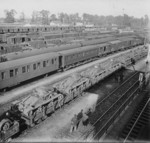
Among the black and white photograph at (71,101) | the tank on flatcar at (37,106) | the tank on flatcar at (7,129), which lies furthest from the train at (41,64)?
the tank on flatcar at (7,129)

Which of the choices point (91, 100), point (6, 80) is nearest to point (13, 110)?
point (6, 80)

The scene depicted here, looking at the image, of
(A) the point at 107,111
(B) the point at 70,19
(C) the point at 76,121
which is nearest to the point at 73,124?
(C) the point at 76,121

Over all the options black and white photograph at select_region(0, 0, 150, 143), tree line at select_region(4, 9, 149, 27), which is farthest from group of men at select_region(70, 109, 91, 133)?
tree line at select_region(4, 9, 149, 27)

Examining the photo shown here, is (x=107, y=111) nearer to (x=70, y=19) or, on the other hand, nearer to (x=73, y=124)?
(x=73, y=124)

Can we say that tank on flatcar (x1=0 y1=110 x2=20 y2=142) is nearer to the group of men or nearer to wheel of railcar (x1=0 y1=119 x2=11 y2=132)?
wheel of railcar (x1=0 y1=119 x2=11 y2=132)

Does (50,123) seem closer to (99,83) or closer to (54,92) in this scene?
(54,92)
